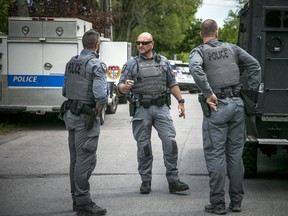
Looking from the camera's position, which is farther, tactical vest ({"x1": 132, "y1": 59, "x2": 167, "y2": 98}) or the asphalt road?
tactical vest ({"x1": 132, "y1": 59, "x2": 167, "y2": 98})

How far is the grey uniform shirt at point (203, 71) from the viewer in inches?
Result: 273

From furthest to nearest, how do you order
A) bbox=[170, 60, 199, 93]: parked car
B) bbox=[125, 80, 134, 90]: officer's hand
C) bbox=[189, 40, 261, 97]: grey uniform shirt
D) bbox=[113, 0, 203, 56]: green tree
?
bbox=[113, 0, 203, 56]: green tree → bbox=[170, 60, 199, 93]: parked car → bbox=[125, 80, 134, 90]: officer's hand → bbox=[189, 40, 261, 97]: grey uniform shirt

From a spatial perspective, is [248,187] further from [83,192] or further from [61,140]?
[61,140]

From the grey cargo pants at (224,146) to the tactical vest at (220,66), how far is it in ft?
0.65

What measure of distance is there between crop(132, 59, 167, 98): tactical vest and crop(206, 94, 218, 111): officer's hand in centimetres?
124

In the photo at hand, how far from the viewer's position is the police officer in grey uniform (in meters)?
7.05

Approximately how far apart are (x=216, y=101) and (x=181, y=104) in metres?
1.19

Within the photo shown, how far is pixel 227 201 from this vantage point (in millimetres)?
7691

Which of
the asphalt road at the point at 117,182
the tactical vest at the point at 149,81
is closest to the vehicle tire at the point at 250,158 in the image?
the asphalt road at the point at 117,182

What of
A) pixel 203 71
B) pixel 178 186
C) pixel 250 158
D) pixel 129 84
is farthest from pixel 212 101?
pixel 250 158

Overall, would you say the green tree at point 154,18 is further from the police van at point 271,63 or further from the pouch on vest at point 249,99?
the pouch on vest at point 249,99

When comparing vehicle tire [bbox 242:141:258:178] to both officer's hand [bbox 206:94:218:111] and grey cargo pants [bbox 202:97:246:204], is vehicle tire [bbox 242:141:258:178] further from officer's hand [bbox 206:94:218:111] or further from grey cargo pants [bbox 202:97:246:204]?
officer's hand [bbox 206:94:218:111]

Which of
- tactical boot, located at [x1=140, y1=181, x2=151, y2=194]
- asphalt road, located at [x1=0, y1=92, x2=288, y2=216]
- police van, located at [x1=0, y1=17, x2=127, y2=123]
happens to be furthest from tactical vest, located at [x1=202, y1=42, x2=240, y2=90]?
police van, located at [x1=0, y1=17, x2=127, y2=123]

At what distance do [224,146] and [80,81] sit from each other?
A: 171 cm
